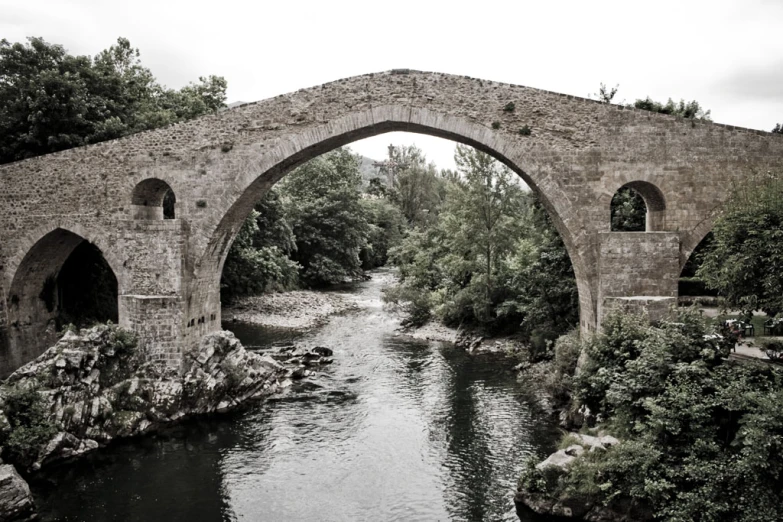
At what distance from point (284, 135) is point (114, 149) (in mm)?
4354

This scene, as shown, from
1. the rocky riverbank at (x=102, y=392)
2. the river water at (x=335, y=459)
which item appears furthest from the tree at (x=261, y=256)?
the river water at (x=335, y=459)

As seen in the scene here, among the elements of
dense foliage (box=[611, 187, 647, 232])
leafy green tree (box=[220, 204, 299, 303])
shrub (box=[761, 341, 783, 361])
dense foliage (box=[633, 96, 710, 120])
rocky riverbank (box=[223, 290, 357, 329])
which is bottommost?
rocky riverbank (box=[223, 290, 357, 329])

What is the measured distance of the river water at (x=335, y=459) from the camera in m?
9.23

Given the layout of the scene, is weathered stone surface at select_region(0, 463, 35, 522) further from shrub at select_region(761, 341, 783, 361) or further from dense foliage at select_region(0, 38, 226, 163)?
shrub at select_region(761, 341, 783, 361)

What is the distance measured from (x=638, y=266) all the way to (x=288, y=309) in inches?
692

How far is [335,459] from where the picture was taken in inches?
429

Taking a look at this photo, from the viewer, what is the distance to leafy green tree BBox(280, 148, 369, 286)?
32781mm

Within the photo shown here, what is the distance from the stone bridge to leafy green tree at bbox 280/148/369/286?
16977 millimetres

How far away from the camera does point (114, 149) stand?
46.6 ft

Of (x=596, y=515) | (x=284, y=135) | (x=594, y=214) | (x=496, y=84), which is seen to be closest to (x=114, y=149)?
(x=284, y=135)

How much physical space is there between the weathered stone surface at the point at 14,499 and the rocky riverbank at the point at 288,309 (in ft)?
45.3

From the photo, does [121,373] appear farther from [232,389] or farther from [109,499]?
[109,499]

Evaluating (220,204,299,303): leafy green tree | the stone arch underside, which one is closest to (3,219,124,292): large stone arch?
the stone arch underside

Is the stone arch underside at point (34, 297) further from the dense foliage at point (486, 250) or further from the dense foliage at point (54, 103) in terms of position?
Answer: the dense foliage at point (486, 250)
